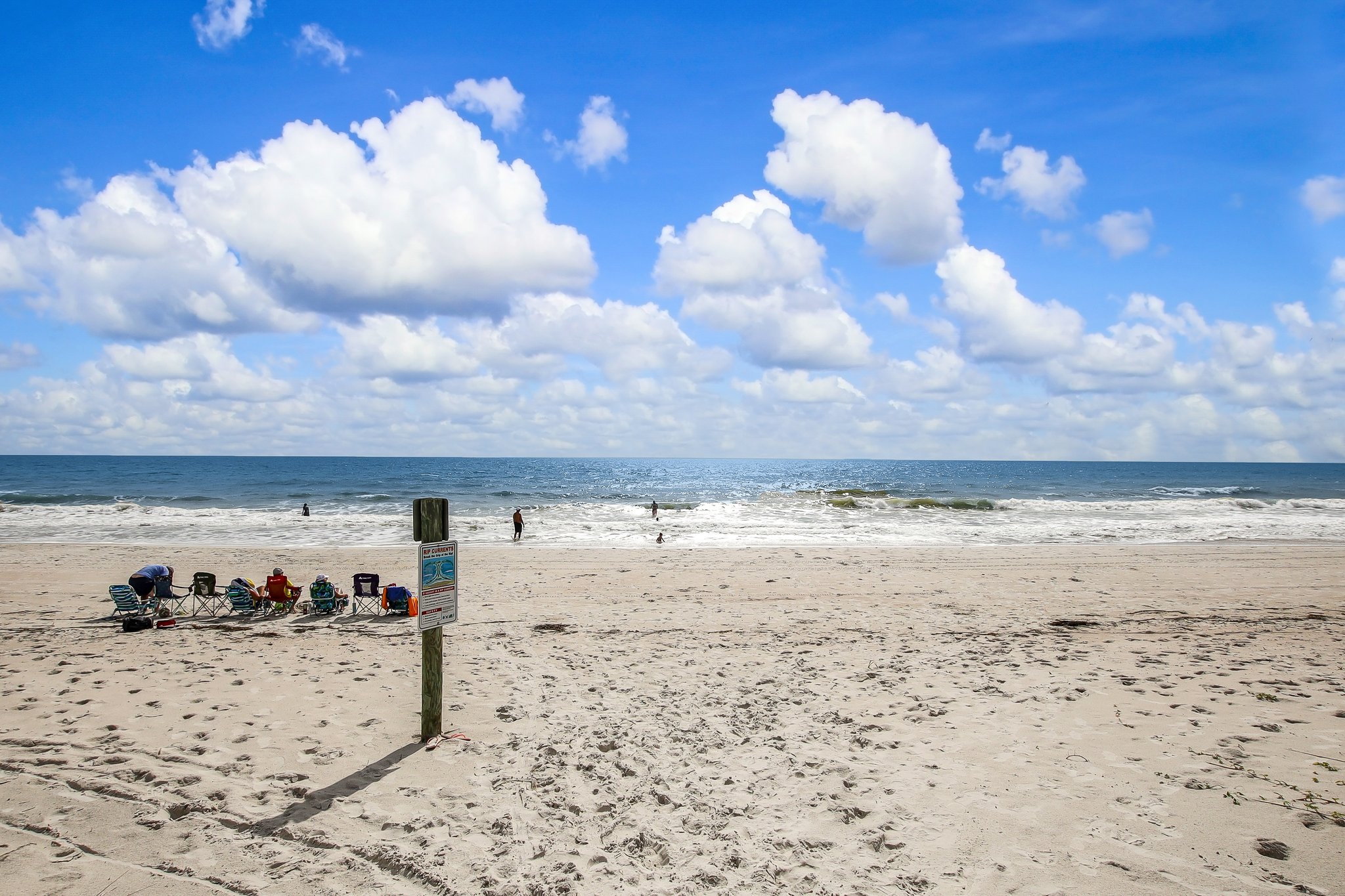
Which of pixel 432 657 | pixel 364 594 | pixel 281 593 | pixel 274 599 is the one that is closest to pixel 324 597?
pixel 364 594

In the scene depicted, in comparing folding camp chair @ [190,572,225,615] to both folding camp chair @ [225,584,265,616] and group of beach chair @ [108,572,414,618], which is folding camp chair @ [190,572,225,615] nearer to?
group of beach chair @ [108,572,414,618]

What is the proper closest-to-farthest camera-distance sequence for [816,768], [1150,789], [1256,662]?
[1150,789] → [816,768] → [1256,662]

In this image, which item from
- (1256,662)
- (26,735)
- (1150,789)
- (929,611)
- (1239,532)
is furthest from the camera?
(1239,532)

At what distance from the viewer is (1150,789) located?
212 inches

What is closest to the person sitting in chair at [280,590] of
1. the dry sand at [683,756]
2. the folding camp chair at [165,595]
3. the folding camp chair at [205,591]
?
the dry sand at [683,756]

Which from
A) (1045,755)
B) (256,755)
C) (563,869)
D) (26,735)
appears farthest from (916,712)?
(26,735)

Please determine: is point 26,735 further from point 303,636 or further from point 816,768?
point 816,768

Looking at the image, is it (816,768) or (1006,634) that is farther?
(1006,634)

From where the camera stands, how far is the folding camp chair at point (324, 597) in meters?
12.1

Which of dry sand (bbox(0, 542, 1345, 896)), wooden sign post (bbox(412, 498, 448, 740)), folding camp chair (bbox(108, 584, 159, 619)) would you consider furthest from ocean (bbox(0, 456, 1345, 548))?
wooden sign post (bbox(412, 498, 448, 740))

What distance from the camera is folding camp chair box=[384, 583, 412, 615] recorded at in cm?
1195

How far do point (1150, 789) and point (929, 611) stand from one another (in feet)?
23.9

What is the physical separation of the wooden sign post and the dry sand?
0.27 metres

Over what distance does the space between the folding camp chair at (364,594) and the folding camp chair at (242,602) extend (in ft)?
5.39
